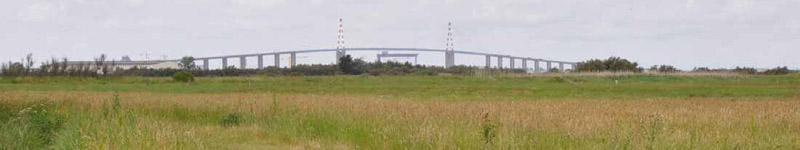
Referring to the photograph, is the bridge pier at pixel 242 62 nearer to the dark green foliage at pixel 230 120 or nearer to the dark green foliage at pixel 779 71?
the dark green foliage at pixel 779 71

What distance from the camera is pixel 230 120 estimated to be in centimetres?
1656

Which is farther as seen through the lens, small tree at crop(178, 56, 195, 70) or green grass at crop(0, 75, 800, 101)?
small tree at crop(178, 56, 195, 70)

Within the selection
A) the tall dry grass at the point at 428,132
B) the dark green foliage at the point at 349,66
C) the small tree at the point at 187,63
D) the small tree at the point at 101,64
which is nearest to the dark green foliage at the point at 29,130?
the tall dry grass at the point at 428,132

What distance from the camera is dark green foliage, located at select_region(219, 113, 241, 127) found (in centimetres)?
1627

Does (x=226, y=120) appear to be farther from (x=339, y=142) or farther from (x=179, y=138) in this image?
(x=179, y=138)

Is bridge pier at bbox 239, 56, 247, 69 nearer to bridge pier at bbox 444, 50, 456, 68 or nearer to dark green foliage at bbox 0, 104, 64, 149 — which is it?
bridge pier at bbox 444, 50, 456, 68

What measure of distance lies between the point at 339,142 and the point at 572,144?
3.36m

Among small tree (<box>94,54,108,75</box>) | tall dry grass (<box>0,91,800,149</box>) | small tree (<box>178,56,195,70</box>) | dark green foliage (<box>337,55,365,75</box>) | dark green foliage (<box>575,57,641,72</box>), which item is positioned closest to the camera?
tall dry grass (<box>0,91,800,149</box>)

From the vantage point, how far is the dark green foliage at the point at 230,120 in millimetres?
16267

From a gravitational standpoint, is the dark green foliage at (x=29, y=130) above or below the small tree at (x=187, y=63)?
below

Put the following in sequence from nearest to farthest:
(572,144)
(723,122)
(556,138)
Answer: (572,144)
(556,138)
(723,122)

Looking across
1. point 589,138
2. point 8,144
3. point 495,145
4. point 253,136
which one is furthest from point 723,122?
point 8,144

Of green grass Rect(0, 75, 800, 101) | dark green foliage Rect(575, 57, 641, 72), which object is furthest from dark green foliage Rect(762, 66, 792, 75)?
green grass Rect(0, 75, 800, 101)

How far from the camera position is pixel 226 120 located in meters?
16.5
